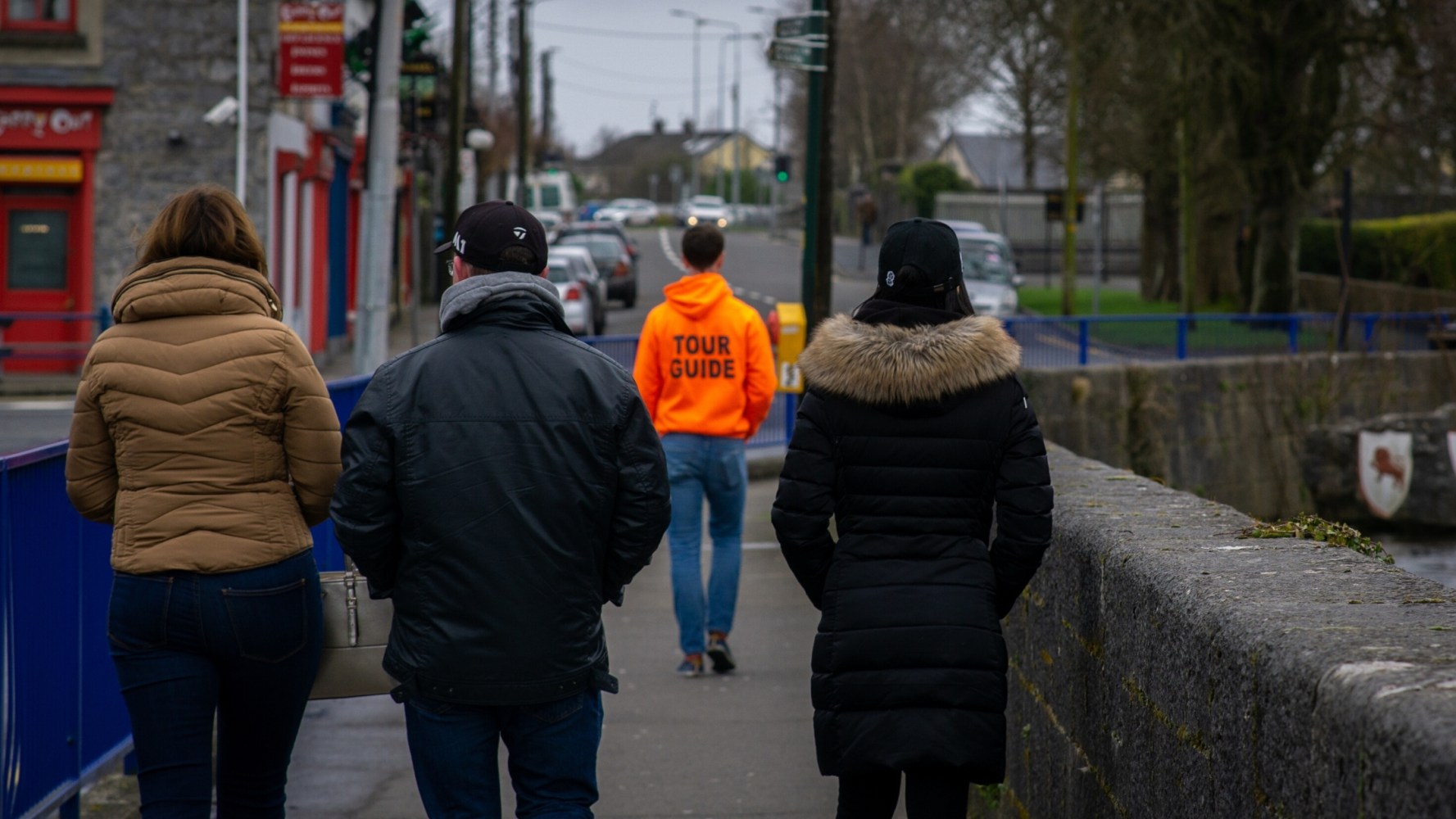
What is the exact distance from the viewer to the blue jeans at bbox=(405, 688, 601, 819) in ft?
11.0

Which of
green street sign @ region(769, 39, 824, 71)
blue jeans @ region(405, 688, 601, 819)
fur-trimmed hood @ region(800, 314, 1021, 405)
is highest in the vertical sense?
green street sign @ region(769, 39, 824, 71)

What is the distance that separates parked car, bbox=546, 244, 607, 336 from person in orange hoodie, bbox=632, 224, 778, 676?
804 inches

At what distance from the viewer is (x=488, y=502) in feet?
10.9

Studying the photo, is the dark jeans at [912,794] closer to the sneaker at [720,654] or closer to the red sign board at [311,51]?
the sneaker at [720,654]

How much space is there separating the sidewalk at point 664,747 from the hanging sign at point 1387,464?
8.61 metres

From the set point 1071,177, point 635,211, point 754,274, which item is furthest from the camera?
point 635,211

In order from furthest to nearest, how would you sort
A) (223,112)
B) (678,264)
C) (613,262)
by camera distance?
(678,264), (613,262), (223,112)

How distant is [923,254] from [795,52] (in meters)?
8.84

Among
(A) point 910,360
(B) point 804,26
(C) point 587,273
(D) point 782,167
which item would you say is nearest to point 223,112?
(D) point 782,167

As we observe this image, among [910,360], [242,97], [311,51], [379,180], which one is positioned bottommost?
[910,360]

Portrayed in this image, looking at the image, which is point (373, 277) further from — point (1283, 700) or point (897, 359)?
point (1283, 700)

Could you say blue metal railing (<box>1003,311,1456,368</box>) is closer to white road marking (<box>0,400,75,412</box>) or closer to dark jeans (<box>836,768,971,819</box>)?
white road marking (<box>0,400,75,412</box>)

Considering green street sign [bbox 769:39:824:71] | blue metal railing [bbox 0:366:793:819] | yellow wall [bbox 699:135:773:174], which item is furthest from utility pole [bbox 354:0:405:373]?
yellow wall [bbox 699:135:773:174]

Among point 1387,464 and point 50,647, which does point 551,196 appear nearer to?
point 1387,464
